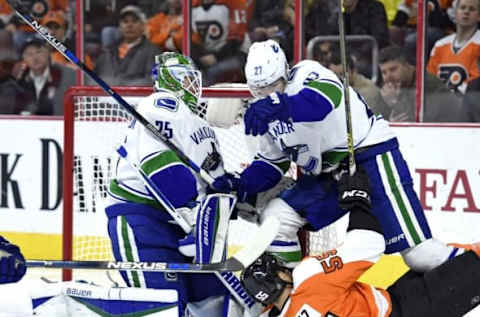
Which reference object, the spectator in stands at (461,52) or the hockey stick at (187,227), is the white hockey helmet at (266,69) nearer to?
the hockey stick at (187,227)

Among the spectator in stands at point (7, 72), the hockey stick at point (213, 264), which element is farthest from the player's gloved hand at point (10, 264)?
the spectator in stands at point (7, 72)

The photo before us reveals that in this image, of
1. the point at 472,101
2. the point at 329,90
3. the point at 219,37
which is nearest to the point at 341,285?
the point at 329,90

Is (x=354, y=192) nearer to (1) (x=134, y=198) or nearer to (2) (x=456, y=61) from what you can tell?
(1) (x=134, y=198)

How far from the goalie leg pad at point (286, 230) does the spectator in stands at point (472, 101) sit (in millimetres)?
2166

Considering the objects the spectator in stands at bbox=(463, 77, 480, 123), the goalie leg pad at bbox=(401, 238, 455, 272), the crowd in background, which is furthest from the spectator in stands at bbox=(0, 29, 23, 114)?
the goalie leg pad at bbox=(401, 238, 455, 272)

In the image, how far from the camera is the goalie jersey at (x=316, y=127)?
347 centimetres

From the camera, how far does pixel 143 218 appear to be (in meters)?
3.66

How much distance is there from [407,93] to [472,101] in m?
0.35

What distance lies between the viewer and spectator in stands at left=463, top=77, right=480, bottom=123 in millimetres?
5613

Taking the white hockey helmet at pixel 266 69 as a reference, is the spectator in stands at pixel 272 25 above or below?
above

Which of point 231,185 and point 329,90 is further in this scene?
point 231,185

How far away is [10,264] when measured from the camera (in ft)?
10.9

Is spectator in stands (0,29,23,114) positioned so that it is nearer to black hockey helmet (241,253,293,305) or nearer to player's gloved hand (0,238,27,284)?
player's gloved hand (0,238,27,284)

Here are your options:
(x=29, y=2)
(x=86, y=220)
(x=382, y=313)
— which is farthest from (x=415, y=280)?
(x=29, y=2)
